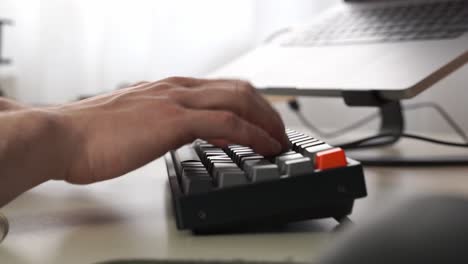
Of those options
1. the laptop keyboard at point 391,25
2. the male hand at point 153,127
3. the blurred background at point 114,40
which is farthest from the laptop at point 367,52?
the blurred background at point 114,40

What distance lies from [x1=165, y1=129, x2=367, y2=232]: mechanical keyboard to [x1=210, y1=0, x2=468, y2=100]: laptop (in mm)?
259

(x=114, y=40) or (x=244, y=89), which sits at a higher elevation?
(x=244, y=89)

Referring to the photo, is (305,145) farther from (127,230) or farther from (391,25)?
(391,25)

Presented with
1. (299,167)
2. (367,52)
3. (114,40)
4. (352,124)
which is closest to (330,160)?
(299,167)

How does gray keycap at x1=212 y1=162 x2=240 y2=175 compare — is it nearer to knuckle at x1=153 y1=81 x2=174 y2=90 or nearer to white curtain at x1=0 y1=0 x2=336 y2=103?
knuckle at x1=153 y1=81 x2=174 y2=90

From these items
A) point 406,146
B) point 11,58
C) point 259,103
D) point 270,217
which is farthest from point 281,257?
point 11,58

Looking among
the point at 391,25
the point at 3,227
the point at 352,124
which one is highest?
the point at 391,25

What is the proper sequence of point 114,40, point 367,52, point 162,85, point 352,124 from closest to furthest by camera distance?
point 162,85 → point 367,52 → point 352,124 → point 114,40

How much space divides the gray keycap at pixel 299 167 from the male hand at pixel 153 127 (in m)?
0.06

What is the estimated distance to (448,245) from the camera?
8.5 inches

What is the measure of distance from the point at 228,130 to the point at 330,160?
0.09 metres

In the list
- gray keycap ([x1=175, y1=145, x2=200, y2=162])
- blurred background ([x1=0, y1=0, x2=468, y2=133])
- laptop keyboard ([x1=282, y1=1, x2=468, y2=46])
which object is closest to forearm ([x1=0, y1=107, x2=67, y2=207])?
gray keycap ([x1=175, y1=145, x2=200, y2=162])

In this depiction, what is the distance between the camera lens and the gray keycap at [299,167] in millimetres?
430

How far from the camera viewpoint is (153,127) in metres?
0.48
